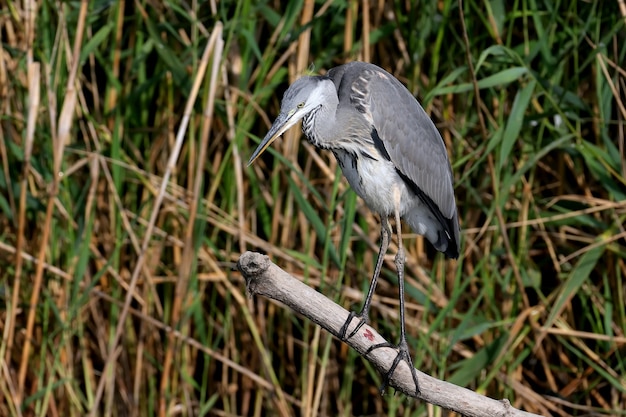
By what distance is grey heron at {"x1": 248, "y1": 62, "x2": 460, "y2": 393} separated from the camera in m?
2.28

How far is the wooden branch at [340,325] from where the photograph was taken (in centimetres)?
165

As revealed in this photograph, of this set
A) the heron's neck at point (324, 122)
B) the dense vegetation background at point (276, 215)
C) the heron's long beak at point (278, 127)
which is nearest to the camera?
the heron's long beak at point (278, 127)

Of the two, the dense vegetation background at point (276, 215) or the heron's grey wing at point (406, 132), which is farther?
the dense vegetation background at point (276, 215)

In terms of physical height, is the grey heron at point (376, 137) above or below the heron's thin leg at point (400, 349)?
above

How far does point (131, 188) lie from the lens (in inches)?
111

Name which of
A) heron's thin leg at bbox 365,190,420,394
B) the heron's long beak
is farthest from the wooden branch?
the heron's long beak

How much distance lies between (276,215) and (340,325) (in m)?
0.99

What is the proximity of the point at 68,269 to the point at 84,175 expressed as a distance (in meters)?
0.31

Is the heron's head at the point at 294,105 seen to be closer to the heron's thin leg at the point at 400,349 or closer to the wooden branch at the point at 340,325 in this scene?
the heron's thin leg at the point at 400,349

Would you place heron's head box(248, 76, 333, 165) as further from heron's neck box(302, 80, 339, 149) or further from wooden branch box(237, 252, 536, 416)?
wooden branch box(237, 252, 536, 416)

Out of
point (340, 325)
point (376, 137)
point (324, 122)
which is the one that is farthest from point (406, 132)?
point (340, 325)

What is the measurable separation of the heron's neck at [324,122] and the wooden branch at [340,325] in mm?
530

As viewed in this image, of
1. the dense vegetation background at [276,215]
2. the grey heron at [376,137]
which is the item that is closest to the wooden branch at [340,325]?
the grey heron at [376,137]

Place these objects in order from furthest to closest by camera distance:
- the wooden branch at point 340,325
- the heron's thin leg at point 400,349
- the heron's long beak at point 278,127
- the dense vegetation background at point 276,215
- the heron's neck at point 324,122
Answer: the dense vegetation background at point 276,215
the heron's neck at point 324,122
the heron's long beak at point 278,127
the heron's thin leg at point 400,349
the wooden branch at point 340,325
